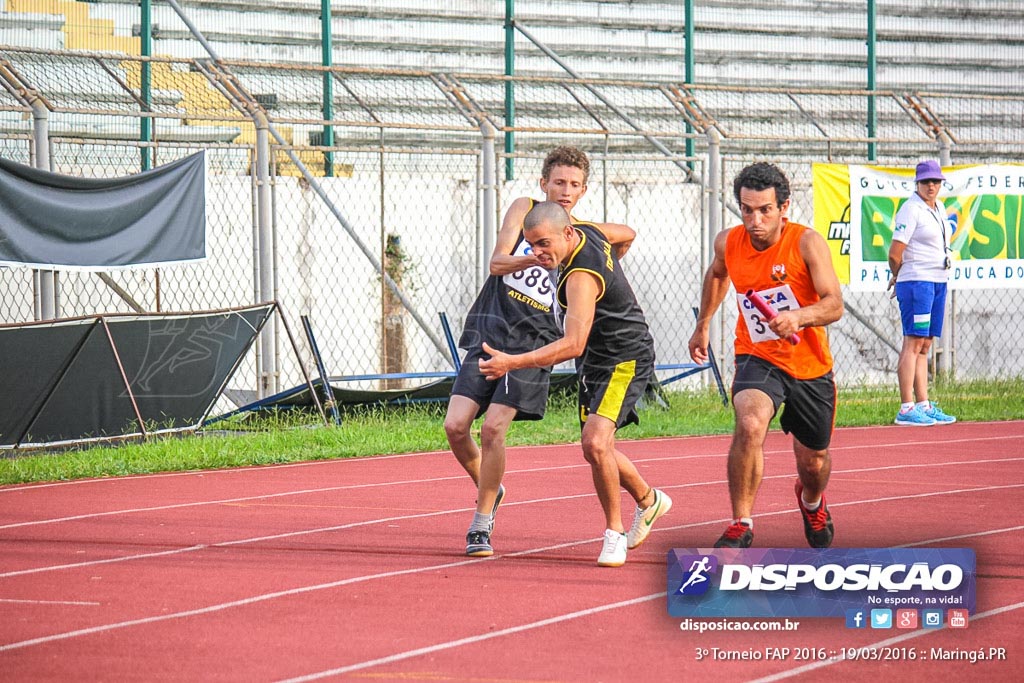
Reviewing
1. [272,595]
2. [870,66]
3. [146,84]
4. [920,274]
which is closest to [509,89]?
[146,84]

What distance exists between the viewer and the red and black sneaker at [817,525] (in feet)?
24.0

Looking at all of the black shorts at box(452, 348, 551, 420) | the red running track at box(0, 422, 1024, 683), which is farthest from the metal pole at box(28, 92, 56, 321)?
the black shorts at box(452, 348, 551, 420)

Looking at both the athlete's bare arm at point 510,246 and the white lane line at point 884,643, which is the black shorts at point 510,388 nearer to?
the athlete's bare arm at point 510,246

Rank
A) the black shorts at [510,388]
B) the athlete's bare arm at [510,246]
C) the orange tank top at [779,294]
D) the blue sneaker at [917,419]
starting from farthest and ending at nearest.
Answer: the blue sneaker at [917,419]
the black shorts at [510,388]
the athlete's bare arm at [510,246]
the orange tank top at [779,294]

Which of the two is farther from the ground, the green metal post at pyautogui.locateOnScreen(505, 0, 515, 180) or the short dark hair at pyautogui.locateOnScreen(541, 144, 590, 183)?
the green metal post at pyautogui.locateOnScreen(505, 0, 515, 180)

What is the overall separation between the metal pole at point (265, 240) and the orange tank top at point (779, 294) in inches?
269

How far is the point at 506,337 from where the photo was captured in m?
7.77

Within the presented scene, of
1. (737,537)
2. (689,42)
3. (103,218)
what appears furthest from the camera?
(689,42)

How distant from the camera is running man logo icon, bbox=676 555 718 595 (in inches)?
241

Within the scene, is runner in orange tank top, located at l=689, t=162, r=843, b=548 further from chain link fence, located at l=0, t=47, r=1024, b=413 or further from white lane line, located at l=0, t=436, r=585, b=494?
chain link fence, located at l=0, t=47, r=1024, b=413

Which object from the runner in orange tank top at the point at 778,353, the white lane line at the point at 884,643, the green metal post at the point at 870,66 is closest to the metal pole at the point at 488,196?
the runner in orange tank top at the point at 778,353

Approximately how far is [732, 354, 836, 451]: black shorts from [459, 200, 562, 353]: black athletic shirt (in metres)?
1.11

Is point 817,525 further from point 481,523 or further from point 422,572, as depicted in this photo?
point 422,572

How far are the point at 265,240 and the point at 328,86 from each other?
146 inches
